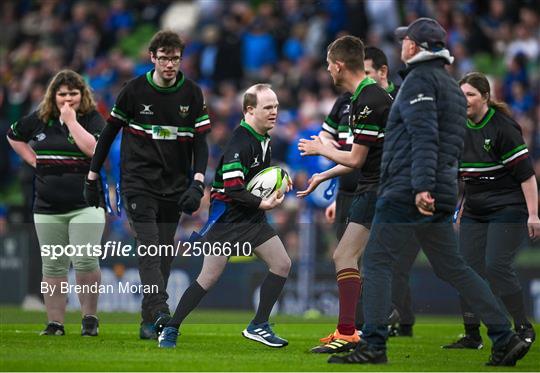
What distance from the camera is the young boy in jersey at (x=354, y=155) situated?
9320 millimetres

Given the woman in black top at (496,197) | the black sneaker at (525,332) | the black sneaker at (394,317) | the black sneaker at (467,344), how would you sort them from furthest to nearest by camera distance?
the black sneaker at (394,317), the black sneaker at (467,344), the black sneaker at (525,332), the woman in black top at (496,197)

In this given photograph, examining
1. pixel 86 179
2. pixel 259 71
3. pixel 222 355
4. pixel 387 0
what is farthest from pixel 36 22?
pixel 222 355

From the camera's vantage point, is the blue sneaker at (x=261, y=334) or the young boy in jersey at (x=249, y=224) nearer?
the young boy in jersey at (x=249, y=224)

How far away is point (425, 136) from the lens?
835 centimetres

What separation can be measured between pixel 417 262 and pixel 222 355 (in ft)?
24.1

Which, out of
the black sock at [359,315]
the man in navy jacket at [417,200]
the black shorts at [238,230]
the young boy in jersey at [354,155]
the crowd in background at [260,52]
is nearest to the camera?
the man in navy jacket at [417,200]

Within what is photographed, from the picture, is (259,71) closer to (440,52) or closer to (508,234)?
(508,234)

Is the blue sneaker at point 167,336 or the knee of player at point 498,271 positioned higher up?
the knee of player at point 498,271

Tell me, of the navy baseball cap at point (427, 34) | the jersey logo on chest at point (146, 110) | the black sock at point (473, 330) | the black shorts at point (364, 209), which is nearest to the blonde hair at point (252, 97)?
the jersey logo on chest at point (146, 110)

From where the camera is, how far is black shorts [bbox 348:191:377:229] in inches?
384

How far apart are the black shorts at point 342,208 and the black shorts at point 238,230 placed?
144cm

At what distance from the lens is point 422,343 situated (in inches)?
446

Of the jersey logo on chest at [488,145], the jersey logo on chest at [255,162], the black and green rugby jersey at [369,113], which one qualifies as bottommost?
the jersey logo on chest at [255,162]

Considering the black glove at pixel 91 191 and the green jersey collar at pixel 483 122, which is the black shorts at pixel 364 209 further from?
the black glove at pixel 91 191
